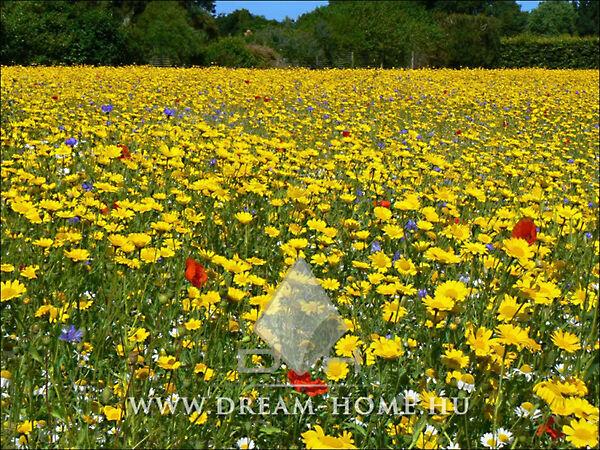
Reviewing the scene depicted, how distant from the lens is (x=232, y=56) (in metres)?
22.8

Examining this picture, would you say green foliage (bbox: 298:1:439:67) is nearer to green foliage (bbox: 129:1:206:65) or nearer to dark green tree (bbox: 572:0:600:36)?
green foliage (bbox: 129:1:206:65)

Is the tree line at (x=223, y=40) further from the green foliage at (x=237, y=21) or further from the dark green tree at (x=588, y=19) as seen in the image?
the dark green tree at (x=588, y=19)

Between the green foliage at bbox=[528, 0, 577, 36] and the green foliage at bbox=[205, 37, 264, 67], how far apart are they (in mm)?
63275

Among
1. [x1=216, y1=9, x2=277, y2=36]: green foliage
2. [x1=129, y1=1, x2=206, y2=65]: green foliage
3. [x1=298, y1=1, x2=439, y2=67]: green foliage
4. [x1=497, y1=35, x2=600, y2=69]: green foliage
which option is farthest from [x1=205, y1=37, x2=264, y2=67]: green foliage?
[x1=216, y1=9, x2=277, y2=36]: green foliage

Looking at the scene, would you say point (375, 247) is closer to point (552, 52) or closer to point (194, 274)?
point (194, 274)

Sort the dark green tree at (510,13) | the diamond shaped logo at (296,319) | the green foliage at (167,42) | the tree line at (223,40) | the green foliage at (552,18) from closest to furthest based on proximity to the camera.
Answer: the diamond shaped logo at (296,319), the tree line at (223,40), the green foliage at (167,42), the dark green tree at (510,13), the green foliage at (552,18)

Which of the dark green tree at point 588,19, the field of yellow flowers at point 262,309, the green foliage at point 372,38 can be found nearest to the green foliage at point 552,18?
the dark green tree at point 588,19

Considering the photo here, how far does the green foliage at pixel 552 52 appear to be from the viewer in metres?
31.9

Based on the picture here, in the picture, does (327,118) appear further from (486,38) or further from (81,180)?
(486,38)

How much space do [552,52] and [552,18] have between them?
51.4m

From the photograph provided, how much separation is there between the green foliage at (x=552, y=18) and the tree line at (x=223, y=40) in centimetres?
4788

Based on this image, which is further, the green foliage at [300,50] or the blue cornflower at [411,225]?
the green foliage at [300,50]

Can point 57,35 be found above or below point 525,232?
above

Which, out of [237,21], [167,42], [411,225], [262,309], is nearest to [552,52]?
[167,42]
